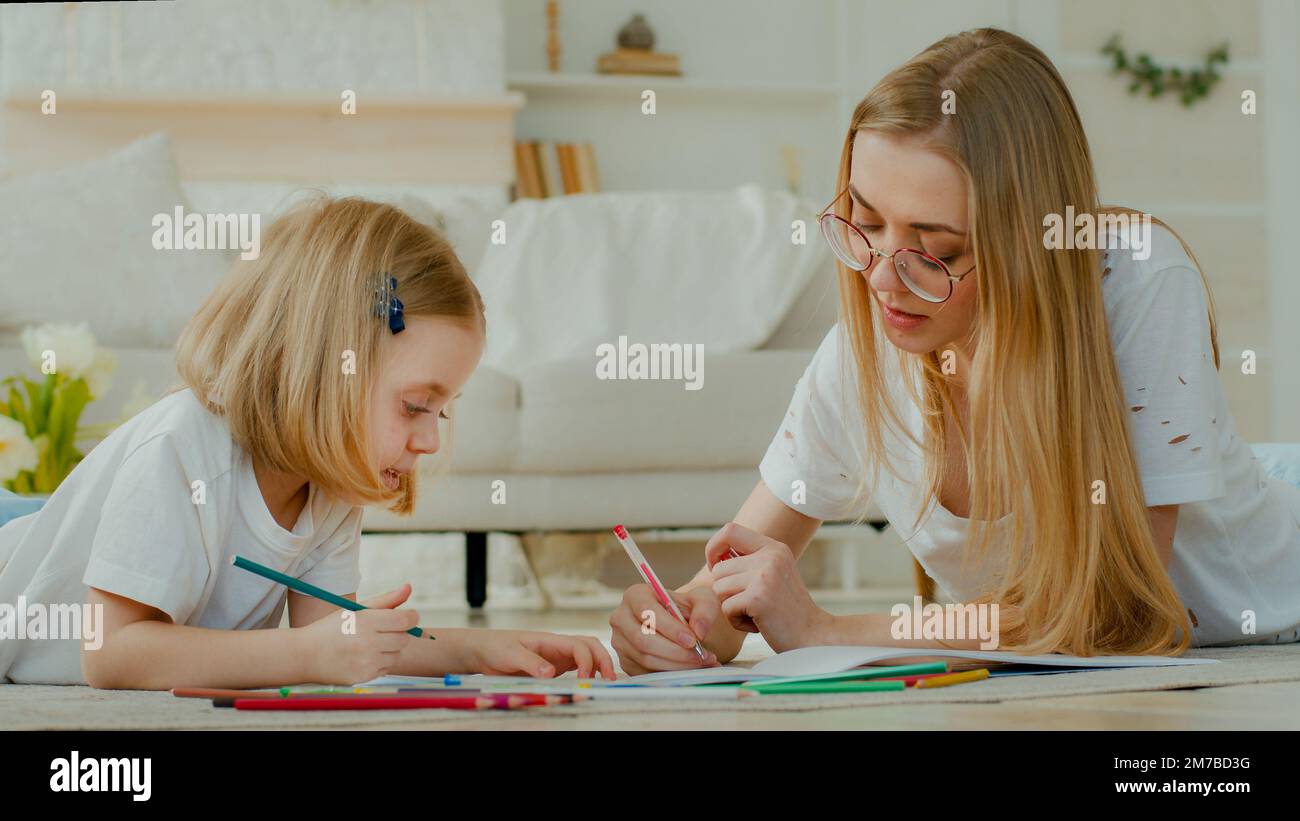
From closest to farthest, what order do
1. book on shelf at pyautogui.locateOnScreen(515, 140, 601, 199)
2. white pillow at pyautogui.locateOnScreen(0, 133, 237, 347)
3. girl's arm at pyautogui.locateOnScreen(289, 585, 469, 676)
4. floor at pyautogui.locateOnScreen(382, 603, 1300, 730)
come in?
floor at pyautogui.locateOnScreen(382, 603, 1300, 730), girl's arm at pyautogui.locateOnScreen(289, 585, 469, 676), white pillow at pyautogui.locateOnScreen(0, 133, 237, 347), book on shelf at pyautogui.locateOnScreen(515, 140, 601, 199)

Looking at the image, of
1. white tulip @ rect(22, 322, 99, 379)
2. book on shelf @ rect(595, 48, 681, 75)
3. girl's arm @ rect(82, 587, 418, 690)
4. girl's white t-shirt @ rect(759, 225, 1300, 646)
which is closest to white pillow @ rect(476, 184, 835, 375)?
white tulip @ rect(22, 322, 99, 379)

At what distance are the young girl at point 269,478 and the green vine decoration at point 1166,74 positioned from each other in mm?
4093

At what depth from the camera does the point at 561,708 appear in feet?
A: 2.89

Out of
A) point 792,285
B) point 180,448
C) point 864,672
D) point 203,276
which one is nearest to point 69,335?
point 203,276

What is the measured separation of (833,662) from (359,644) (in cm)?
38

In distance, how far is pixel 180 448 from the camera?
1.21 meters

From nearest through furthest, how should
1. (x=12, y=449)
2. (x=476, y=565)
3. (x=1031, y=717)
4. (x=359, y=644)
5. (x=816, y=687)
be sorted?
(x=1031, y=717) → (x=816, y=687) → (x=359, y=644) → (x=12, y=449) → (x=476, y=565)

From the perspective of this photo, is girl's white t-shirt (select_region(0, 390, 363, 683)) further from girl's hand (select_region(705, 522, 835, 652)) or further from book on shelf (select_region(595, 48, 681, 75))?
book on shelf (select_region(595, 48, 681, 75))

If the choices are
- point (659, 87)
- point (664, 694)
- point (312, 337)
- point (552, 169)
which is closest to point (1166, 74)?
point (659, 87)

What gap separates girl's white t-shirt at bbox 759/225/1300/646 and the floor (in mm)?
304

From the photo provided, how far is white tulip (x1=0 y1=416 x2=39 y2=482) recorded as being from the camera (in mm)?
2229

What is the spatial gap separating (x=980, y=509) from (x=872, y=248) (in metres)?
0.29

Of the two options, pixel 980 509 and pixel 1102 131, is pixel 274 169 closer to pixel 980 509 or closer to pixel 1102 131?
pixel 1102 131

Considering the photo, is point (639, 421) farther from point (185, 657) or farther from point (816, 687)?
point (816, 687)
